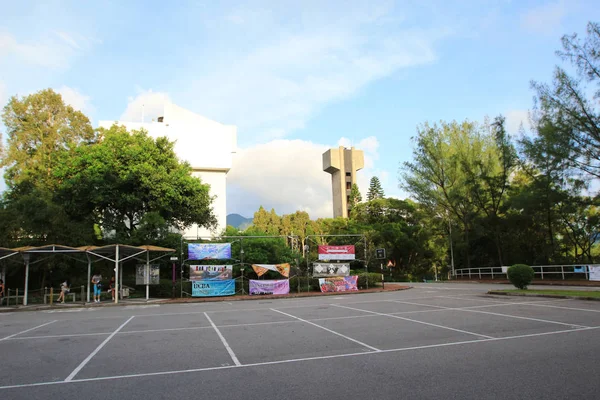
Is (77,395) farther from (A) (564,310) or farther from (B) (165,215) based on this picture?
(B) (165,215)

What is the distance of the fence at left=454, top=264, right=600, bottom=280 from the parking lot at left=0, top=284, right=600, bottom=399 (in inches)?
731

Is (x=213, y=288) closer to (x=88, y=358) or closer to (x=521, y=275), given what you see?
(x=521, y=275)

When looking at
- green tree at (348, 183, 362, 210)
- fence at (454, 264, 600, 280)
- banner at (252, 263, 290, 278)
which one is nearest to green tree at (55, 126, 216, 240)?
banner at (252, 263, 290, 278)

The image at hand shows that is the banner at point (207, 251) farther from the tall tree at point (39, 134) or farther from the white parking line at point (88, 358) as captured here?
the tall tree at point (39, 134)

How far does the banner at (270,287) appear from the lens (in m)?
27.0

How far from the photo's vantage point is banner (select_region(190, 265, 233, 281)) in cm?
2581

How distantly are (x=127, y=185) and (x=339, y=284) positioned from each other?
17989mm

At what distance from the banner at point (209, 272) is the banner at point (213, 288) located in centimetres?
25

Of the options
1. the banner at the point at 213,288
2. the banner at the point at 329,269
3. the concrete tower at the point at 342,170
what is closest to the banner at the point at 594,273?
the banner at the point at 329,269

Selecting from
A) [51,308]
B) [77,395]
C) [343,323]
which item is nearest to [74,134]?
[51,308]

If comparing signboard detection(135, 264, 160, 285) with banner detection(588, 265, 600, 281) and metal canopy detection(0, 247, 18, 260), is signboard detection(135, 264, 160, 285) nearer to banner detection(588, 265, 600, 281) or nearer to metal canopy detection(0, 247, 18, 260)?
metal canopy detection(0, 247, 18, 260)

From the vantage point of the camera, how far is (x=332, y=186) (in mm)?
110375

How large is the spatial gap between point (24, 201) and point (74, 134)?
638 inches

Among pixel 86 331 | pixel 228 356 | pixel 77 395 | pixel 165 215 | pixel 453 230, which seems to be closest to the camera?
pixel 77 395
